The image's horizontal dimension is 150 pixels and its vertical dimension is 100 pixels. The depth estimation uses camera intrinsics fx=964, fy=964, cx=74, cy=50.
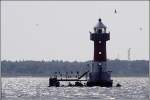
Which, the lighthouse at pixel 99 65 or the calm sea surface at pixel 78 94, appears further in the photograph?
the lighthouse at pixel 99 65

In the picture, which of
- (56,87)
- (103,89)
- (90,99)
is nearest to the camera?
(90,99)

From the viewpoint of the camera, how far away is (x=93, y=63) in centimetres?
11400

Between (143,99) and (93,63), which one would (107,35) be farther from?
(143,99)

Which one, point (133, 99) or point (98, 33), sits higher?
point (98, 33)

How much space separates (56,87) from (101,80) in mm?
9520

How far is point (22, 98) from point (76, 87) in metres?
34.7

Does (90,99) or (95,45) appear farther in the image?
(95,45)

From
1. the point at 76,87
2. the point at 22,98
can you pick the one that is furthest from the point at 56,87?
the point at 22,98

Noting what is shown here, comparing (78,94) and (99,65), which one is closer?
(78,94)

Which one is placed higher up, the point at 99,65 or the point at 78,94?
the point at 99,65

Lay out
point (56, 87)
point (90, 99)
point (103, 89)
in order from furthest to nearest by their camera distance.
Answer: point (56, 87)
point (103, 89)
point (90, 99)

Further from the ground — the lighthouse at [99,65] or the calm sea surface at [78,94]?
the lighthouse at [99,65]

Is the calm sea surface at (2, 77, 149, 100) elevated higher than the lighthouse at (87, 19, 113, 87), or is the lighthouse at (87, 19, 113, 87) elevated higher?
the lighthouse at (87, 19, 113, 87)

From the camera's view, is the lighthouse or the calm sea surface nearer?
the calm sea surface
